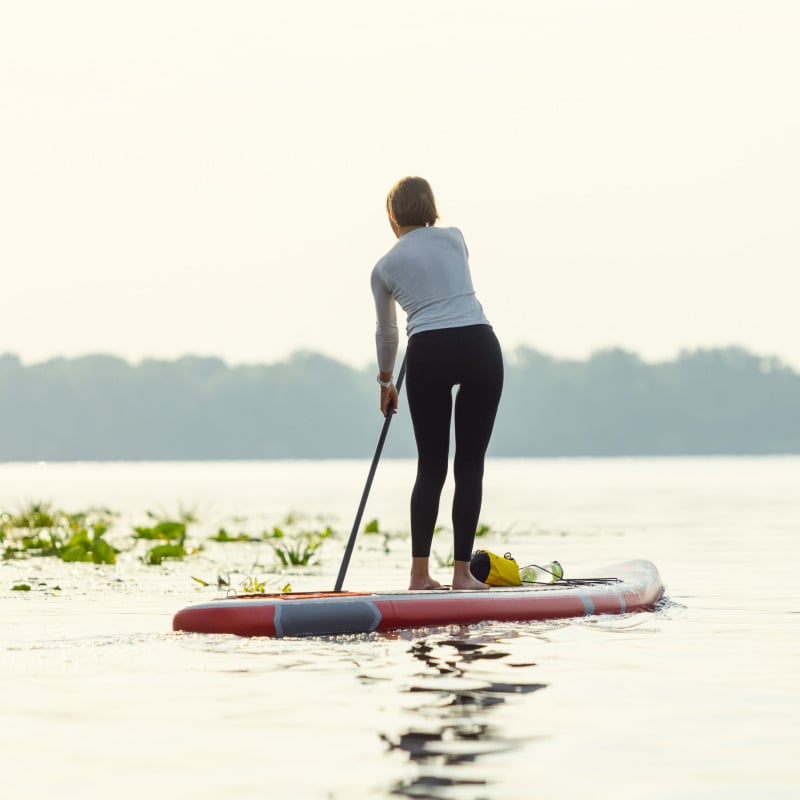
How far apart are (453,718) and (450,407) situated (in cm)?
305

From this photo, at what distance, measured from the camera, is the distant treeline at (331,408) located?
179 meters

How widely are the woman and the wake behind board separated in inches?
12.6

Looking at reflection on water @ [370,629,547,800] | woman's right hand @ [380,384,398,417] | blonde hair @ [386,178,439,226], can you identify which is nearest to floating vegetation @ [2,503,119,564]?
woman's right hand @ [380,384,398,417]

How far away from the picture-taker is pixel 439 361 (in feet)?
24.8

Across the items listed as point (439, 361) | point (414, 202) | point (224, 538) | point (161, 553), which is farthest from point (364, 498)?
point (224, 538)

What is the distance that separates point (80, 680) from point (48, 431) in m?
176

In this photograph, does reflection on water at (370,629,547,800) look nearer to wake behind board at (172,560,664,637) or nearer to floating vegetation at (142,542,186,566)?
wake behind board at (172,560,664,637)

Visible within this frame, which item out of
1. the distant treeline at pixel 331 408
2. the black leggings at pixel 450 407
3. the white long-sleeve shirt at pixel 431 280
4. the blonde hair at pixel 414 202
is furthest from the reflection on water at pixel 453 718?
the distant treeline at pixel 331 408

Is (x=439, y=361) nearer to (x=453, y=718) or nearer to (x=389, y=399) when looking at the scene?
(x=389, y=399)

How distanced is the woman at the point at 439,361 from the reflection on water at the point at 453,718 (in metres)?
1.13

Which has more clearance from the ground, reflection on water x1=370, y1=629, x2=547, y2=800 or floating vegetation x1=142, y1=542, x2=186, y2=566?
reflection on water x1=370, y1=629, x2=547, y2=800

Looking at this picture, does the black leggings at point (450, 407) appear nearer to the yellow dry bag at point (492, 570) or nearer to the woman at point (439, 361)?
the woman at point (439, 361)

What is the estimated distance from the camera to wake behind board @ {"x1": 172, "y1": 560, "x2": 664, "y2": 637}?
6.84 meters

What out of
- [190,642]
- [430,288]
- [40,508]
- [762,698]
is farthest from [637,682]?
[40,508]
